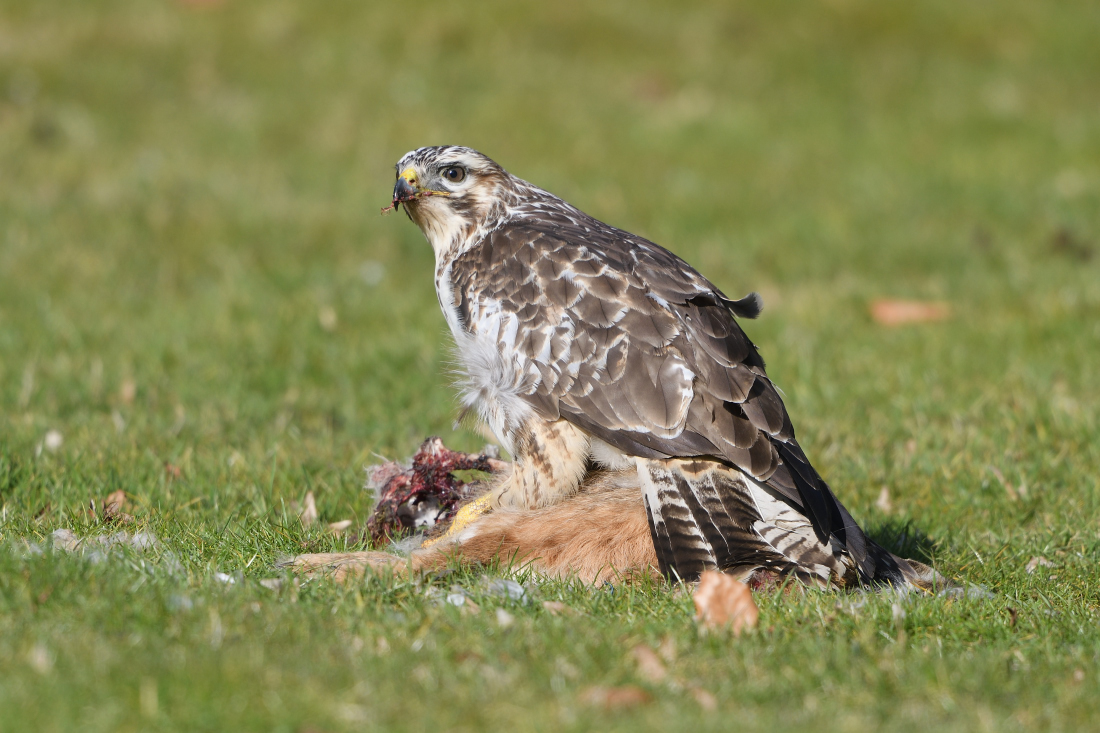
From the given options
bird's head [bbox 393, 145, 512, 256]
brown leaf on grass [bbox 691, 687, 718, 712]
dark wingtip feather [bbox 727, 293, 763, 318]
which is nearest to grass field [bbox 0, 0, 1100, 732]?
brown leaf on grass [bbox 691, 687, 718, 712]

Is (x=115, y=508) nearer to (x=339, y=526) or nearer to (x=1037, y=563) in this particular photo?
(x=339, y=526)

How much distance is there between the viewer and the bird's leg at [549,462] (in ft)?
15.6

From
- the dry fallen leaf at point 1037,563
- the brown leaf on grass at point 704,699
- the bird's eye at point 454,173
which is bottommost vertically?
the dry fallen leaf at point 1037,563

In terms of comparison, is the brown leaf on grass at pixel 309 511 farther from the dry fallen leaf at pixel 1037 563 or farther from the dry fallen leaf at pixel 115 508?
the dry fallen leaf at pixel 1037 563

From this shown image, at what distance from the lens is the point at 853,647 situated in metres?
3.68

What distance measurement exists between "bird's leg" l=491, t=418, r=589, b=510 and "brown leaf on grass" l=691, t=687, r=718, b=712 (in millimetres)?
1572

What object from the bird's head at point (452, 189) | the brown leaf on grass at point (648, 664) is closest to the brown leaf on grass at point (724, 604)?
the brown leaf on grass at point (648, 664)

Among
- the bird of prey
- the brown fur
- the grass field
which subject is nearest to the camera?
the grass field

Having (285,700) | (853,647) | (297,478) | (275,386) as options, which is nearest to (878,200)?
(275,386)

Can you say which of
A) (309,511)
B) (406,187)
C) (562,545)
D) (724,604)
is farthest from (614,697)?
(406,187)

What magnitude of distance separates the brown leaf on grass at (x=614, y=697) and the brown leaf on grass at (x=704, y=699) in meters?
0.13

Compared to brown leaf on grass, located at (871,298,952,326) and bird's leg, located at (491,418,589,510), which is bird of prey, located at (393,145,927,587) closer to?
bird's leg, located at (491,418,589,510)

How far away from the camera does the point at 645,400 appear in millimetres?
4488

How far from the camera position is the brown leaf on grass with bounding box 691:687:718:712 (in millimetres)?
3172
